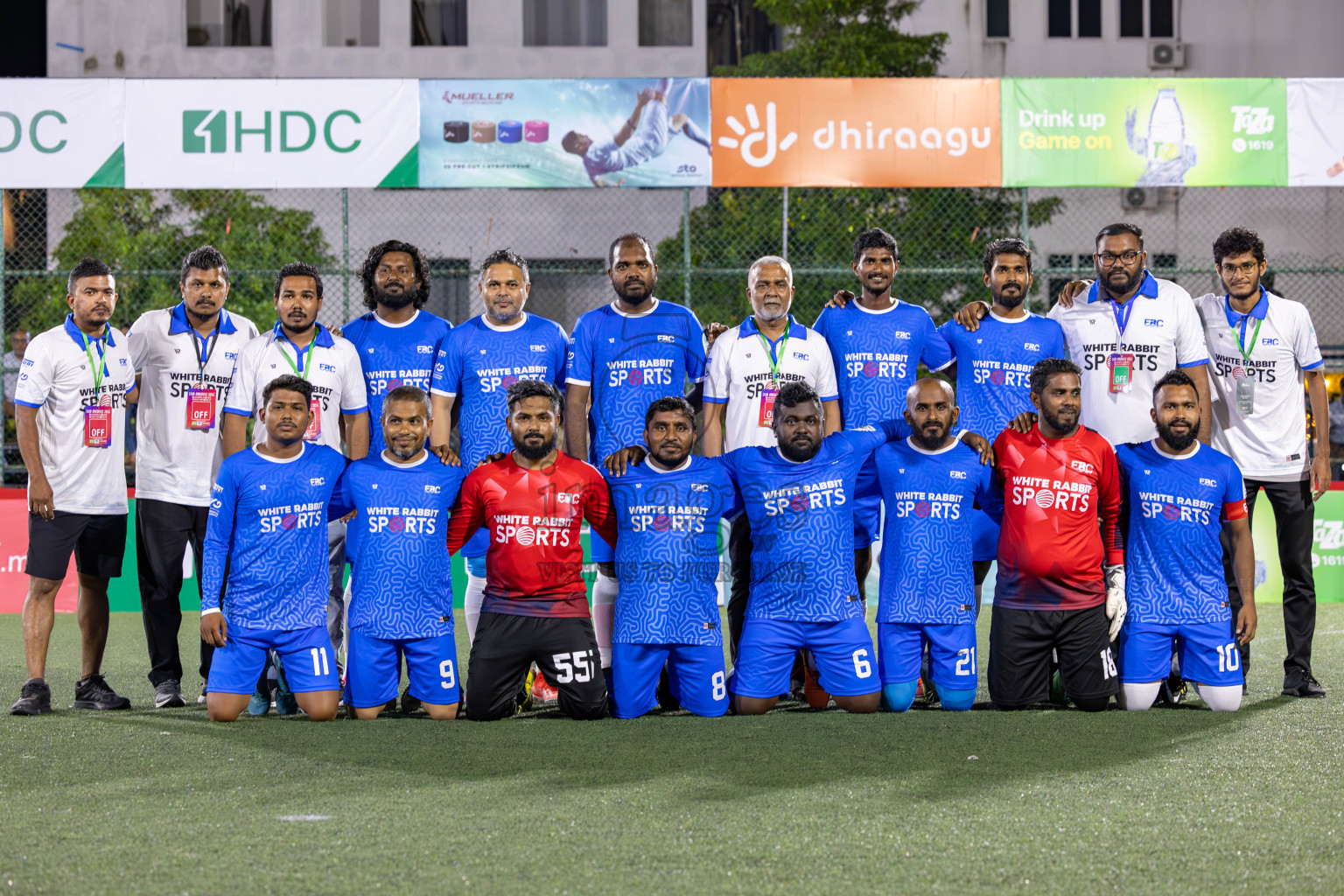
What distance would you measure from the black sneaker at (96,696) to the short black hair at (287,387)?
1.56m

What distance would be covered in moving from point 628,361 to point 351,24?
17.6 meters

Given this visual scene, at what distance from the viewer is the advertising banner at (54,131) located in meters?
11.2

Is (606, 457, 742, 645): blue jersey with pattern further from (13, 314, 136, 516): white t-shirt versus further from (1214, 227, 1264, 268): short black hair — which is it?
(1214, 227, 1264, 268): short black hair

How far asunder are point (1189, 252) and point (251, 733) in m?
18.7

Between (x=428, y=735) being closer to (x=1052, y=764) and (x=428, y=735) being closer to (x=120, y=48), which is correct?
(x=1052, y=764)

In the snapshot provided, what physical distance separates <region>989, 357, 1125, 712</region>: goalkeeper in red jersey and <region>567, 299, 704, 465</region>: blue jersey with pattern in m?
1.57

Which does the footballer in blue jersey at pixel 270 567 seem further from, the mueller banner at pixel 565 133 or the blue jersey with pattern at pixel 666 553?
the mueller banner at pixel 565 133

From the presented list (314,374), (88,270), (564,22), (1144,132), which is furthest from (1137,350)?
(564,22)

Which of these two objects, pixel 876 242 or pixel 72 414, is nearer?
pixel 72 414

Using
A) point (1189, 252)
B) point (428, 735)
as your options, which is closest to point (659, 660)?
point (428, 735)

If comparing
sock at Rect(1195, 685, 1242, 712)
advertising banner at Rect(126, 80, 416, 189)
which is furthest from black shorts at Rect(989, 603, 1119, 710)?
advertising banner at Rect(126, 80, 416, 189)

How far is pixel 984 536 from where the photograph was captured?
20.8 ft

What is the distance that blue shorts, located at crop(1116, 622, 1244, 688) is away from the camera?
5891 millimetres

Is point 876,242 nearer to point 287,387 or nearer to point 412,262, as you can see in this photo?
point 412,262
